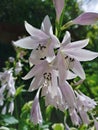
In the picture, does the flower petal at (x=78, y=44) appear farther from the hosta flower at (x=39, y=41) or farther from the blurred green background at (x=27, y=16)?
the blurred green background at (x=27, y=16)

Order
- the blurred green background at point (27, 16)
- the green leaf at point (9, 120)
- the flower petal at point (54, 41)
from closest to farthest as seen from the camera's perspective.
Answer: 1. the flower petal at point (54, 41)
2. the green leaf at point (9, 120)
3. the blurred green background at point (27, 16)

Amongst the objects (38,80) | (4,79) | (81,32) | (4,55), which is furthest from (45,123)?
(81,32)

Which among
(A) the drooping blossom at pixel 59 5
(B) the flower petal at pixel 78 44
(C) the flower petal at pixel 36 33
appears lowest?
(B) the flower petal at pixel 78 44

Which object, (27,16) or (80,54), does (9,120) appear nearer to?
(80,54)

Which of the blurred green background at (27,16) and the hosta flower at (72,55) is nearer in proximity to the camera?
the hosta flower at (72,55)

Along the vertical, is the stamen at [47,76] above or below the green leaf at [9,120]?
below

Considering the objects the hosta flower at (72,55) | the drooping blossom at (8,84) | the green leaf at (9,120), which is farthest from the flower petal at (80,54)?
the drooping blossom at (8,84)

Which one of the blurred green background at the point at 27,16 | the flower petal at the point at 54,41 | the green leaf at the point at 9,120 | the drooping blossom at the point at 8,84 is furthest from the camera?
the blurred green background at the point at 27,16

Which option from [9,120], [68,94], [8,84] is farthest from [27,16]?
[68,94]

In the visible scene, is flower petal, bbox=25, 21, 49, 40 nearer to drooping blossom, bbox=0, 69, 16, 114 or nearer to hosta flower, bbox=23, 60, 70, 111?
hosta flower, bbox=23, 60, 70, 111
